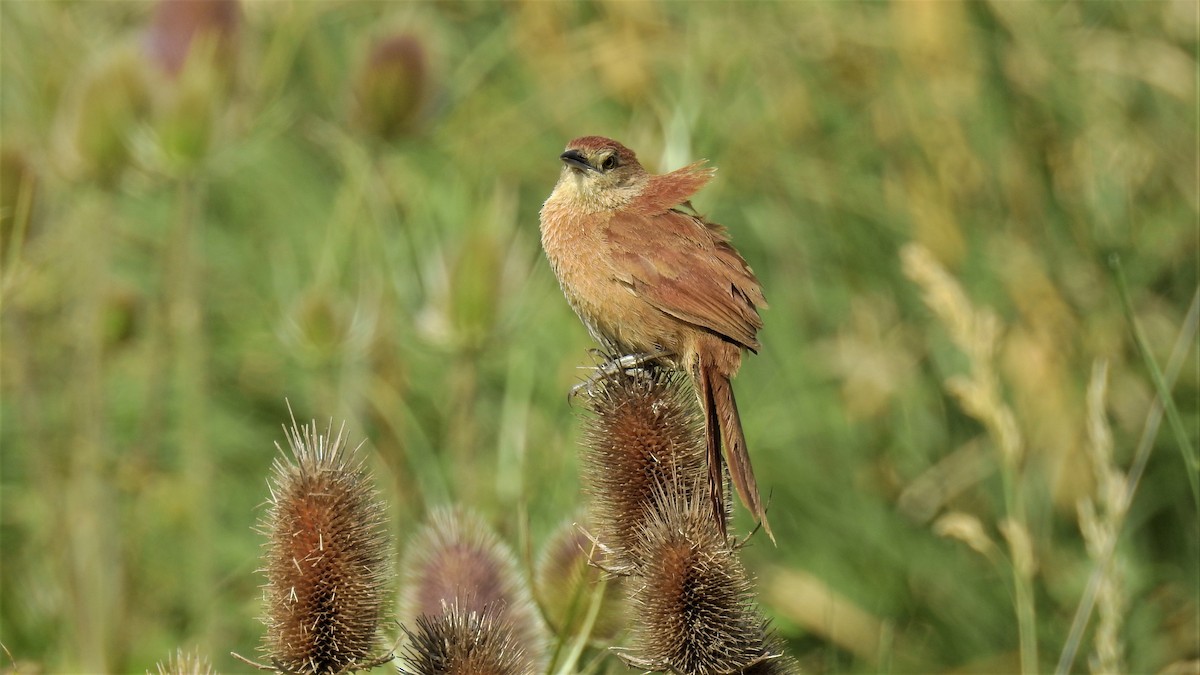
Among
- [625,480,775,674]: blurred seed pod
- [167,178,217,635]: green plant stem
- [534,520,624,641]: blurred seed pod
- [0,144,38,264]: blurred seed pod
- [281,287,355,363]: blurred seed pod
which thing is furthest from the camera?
[281,287,355,363]: blurred seed pod

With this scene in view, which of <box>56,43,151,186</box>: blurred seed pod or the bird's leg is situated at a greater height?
<box>56,43,151,186</box>: blurred seed pod

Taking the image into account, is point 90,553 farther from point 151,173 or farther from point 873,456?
point 873,456

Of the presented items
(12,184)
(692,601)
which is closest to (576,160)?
(12,184)

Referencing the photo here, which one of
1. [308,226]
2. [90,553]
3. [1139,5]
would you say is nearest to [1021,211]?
[1139,5]

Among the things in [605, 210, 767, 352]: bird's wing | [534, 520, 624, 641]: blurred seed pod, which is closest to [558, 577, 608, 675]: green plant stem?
[534, 520, 624, 641]: blurred seed pod

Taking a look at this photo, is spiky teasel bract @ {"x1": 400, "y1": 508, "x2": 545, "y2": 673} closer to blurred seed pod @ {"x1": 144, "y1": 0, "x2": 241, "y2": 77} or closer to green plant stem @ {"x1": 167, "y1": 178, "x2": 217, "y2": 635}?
green plant stem @ {"x1": 167, "y1": 178, "x2": 217, "y2": 635}

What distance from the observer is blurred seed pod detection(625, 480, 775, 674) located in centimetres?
211

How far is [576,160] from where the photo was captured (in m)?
3.69

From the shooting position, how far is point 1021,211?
5141 mm

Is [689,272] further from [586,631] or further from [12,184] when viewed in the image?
[12,184]

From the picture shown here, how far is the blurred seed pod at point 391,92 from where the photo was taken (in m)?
4.44

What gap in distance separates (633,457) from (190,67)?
2.15 metres

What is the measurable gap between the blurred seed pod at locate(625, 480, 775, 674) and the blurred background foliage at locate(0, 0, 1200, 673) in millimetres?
1606

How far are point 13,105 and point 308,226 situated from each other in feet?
A: 4.46
